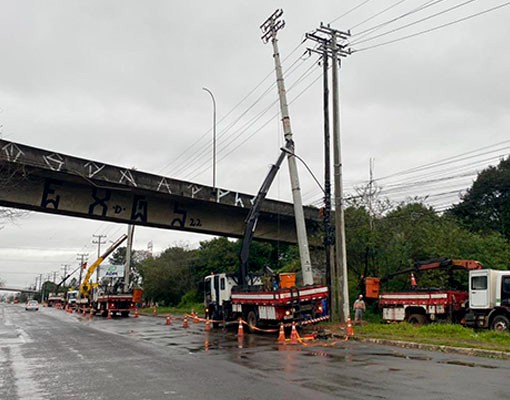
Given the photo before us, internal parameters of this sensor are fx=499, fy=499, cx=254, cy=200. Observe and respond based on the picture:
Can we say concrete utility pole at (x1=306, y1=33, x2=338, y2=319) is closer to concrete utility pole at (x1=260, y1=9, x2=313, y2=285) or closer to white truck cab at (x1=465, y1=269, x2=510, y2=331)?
concrete utility pole at (x1=260, y1=9, x2=313, y2=285)

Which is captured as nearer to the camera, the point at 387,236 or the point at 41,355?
the point at 41,355

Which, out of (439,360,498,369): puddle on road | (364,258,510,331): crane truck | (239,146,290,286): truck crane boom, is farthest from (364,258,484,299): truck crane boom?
(439,360,498,369): puddle on road

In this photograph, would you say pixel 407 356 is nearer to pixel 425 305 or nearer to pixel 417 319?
pixel 425 305

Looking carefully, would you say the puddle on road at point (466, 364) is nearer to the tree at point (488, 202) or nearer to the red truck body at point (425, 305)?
the red truck body at point (425, 305)

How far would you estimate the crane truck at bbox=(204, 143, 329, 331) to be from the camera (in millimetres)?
21000

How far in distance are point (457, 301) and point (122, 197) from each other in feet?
57.1

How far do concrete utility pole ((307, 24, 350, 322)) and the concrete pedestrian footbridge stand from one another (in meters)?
9.74

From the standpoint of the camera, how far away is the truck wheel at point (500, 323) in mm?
18375

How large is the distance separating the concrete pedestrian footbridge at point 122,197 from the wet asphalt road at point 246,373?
9071 mm

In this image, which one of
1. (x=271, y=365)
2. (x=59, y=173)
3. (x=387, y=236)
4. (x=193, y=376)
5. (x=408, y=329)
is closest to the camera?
(x=193, y=376)

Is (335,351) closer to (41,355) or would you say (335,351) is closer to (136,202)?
(41,355)

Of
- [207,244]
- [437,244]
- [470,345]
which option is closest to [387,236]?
[437,244]

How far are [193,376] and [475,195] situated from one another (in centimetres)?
4562

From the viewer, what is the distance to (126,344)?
→ 695 inches
